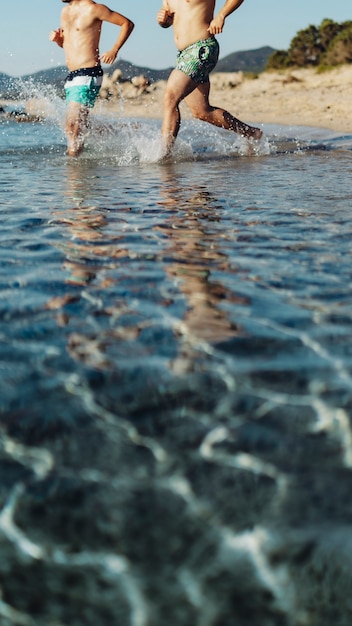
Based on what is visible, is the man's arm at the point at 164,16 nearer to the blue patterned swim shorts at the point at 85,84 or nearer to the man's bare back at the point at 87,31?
the man's bare back at the point at 87,31

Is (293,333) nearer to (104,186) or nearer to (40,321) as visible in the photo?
(40,321)

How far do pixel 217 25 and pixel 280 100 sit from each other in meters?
13.2

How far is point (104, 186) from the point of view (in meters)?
5.62

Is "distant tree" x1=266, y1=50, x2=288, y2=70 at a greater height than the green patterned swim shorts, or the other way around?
"distant tree" x1=266, y1=50, x2=288, y2=70

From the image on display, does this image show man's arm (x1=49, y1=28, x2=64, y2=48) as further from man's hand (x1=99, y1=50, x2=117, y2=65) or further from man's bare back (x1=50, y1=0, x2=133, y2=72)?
man's hand (x1=99, y1=50, x2=117, y2=65)

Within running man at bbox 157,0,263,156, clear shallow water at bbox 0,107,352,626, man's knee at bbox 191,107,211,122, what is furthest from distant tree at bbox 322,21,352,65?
clear shallow water at bbox 0,107,352,626

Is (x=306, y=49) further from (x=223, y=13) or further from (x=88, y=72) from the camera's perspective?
(x=223, y=13)

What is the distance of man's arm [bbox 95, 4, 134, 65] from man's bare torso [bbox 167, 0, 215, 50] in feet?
2.40

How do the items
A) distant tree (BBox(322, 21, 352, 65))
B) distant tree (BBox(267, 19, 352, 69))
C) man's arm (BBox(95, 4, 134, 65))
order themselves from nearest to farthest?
man's arm (BBox(95, 4, 134, 65)), distant tree (BBox(322, 21, 352, 65)), distant tree (BBox(267, 19, 352, 69))

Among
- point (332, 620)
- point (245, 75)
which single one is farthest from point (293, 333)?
point (245, 75)

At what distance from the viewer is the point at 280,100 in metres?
19.2

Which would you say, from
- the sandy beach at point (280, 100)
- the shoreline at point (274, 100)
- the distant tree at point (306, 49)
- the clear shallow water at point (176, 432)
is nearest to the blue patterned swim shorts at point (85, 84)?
the sandy beach at point (280, 100)

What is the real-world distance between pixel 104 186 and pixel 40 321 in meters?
Answer: 3.52

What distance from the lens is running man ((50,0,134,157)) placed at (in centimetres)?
761
